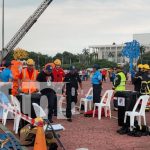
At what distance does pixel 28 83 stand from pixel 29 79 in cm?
34

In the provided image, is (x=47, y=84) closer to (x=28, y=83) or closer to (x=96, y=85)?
(x=28, y=83)

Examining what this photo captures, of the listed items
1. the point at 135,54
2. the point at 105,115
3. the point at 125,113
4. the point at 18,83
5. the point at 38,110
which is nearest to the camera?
the point at 38,110

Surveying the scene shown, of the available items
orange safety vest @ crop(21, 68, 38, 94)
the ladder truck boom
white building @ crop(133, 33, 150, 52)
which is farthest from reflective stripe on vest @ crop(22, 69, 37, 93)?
white building @ crop(133, 33, 150, 52)

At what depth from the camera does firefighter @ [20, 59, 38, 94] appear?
1026 centimetres

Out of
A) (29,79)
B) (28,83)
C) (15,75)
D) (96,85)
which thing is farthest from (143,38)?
(28,83)

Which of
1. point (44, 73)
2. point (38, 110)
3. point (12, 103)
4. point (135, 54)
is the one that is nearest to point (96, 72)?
point (44, 73)

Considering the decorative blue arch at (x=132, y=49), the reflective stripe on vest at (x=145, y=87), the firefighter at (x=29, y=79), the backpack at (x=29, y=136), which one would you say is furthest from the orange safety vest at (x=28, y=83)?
the decorative blue arch at (x=132, y=49)

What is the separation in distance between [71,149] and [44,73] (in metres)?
3.34

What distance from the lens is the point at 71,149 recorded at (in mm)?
8070

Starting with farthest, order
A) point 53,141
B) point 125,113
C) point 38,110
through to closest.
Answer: point 125,113 < point 38,110 < point 53,141

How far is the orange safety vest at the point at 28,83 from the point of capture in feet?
33.6

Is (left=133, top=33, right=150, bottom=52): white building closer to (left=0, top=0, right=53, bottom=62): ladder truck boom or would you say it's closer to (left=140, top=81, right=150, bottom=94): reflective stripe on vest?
(left=0, top=0, right=53, bottom=62): ladder truck boom

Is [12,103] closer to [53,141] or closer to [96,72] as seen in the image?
[53,141]

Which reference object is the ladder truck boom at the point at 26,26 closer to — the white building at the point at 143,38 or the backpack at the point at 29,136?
the backpack at the point at 29,136
